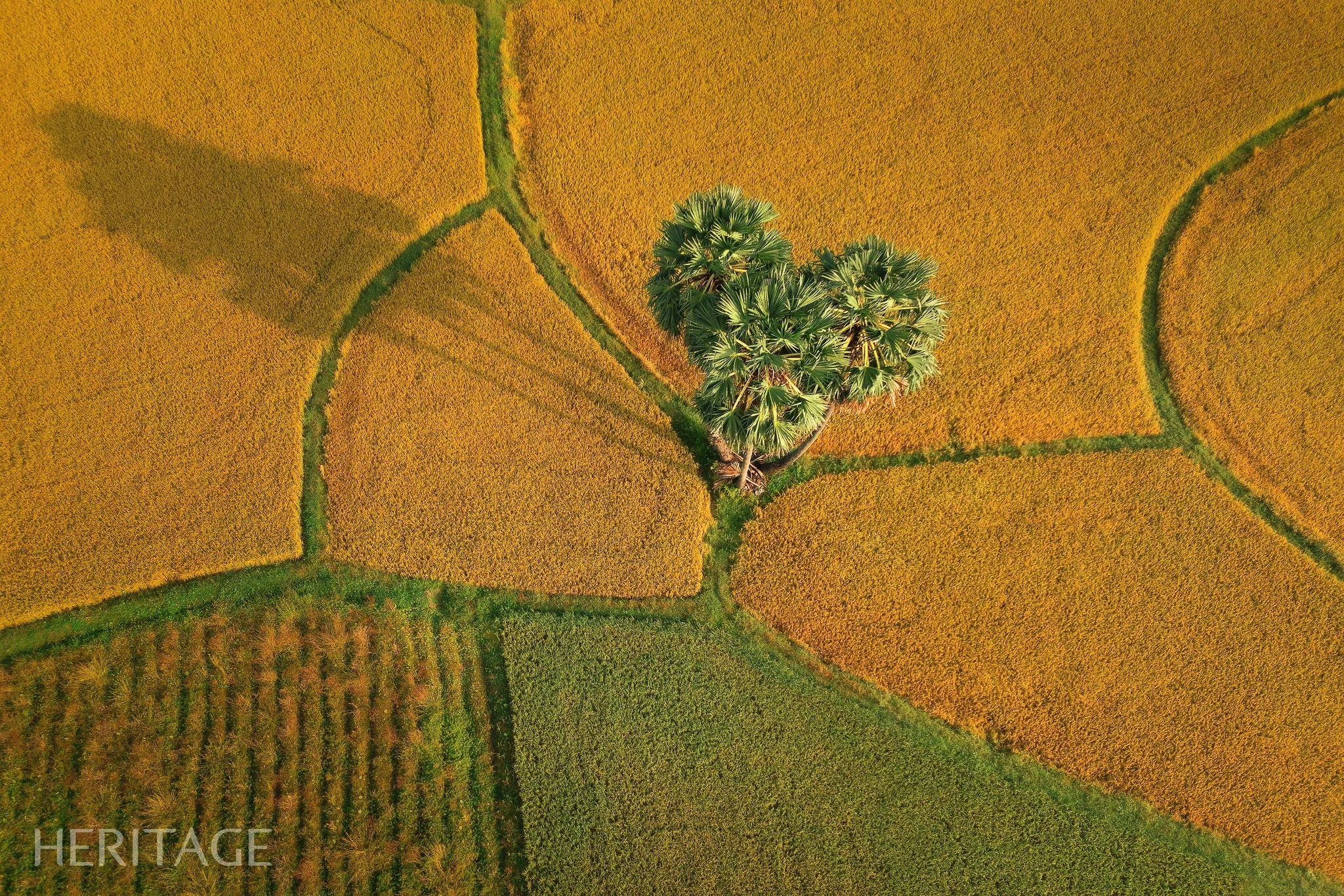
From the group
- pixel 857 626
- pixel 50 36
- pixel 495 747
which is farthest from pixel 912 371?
pixel 50 36

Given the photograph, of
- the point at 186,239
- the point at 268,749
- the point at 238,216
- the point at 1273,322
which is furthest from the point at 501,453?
the point at 1273,322

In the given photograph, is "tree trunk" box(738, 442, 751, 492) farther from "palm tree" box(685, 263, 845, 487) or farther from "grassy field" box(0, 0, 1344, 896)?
"palm tree" box(685, 263, 845, 487)

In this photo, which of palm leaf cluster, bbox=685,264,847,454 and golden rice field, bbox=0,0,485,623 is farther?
golden rice field, bbox=0,0,485,623

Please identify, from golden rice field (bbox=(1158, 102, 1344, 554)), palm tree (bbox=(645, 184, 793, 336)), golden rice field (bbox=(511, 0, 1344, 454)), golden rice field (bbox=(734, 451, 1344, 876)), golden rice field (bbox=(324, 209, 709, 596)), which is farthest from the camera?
golden rice field (bbox=(511, 0, 1344, 454))

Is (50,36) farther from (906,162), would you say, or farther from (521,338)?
(906,162)

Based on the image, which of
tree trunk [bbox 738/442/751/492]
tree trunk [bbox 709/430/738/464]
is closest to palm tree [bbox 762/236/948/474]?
tree trunk [bbox 738/442/751/492]

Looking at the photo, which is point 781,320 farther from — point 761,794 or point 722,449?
point 761,794
